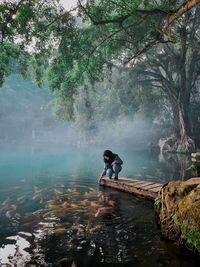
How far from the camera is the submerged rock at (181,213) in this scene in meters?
3.28

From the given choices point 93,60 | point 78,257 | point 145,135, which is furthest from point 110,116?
point 78,257

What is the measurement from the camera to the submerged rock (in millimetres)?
3283

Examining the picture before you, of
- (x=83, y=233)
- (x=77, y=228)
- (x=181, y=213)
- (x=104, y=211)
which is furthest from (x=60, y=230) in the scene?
(x=181, y=213)

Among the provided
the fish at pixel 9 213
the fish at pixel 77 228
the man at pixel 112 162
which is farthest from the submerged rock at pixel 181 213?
the fish at pixel 9 213

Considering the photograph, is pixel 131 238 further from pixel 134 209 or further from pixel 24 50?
pixel 24 50

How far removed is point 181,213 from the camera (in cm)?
357

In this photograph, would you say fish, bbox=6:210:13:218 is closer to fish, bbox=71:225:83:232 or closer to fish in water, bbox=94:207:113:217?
fish, bbox=71:225:83:232

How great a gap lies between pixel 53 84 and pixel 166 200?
11.7 meters

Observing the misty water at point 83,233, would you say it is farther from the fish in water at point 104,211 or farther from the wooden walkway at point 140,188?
the wooden walkway at point 140,188

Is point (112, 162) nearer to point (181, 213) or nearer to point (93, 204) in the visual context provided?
point (93, 204)

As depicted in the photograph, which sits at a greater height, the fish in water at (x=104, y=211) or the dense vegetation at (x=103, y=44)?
the dense vegetation at (x=103, y=44)

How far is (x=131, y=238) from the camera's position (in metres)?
4.01

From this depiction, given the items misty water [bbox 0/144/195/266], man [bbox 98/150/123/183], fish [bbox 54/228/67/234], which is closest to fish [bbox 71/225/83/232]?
misty water [bbox 0/144/195/266]

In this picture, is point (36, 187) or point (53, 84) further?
point (53, 84)
